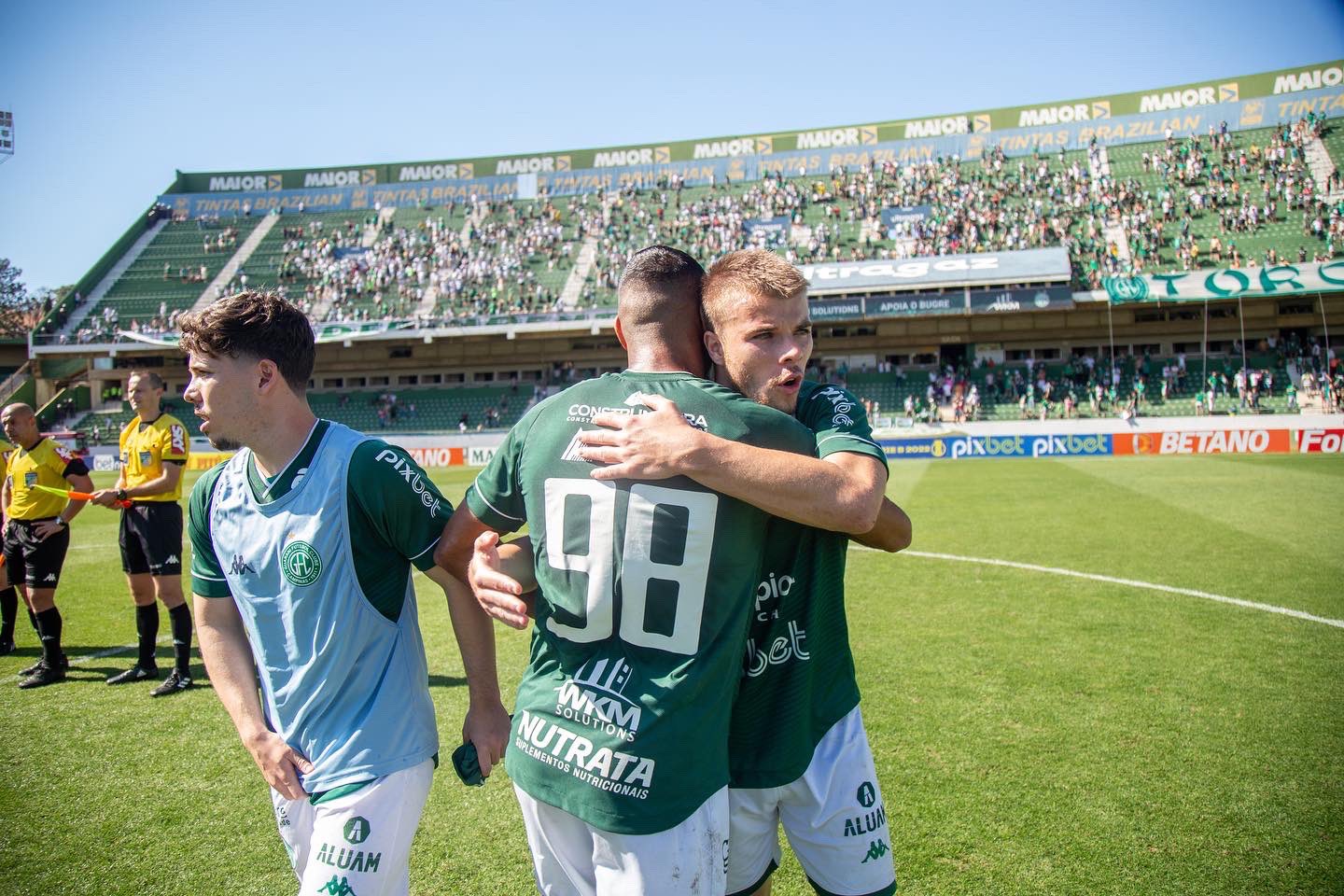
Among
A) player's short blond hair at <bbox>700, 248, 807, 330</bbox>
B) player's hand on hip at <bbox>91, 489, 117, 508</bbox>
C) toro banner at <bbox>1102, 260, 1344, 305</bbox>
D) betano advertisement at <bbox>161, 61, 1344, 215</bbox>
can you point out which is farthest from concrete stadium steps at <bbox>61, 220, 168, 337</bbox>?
toro banner at <bbox>1102, 260, 1344, 305</bbox>

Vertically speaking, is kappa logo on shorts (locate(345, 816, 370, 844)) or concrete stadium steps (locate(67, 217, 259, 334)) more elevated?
concrete stadium steps (locate(67, 217, 259, 334))

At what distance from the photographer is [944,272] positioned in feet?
132

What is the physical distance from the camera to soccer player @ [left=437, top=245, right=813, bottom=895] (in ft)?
6.37

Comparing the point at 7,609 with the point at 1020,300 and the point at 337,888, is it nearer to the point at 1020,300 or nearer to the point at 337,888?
the point at 337,888

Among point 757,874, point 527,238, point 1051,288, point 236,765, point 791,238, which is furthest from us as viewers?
point 527,238

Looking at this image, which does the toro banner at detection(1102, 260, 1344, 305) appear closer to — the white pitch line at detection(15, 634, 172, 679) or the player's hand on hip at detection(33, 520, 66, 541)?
the white pitch line at detection(15, 634, 172, 679)

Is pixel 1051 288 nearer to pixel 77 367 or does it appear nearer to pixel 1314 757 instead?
pixel 1314 757

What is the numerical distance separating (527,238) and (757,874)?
170 ft

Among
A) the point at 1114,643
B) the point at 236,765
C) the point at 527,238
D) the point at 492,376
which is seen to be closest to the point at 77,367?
the point at 492,376

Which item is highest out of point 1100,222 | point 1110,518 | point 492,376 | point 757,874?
point 1100,222

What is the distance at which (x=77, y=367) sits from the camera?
48.4m

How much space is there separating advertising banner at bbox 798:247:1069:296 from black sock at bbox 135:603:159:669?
33075 millimetres

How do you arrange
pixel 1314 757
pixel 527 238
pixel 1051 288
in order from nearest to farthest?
pixel 1314 757
pixel 1051 288
pixel 527 238

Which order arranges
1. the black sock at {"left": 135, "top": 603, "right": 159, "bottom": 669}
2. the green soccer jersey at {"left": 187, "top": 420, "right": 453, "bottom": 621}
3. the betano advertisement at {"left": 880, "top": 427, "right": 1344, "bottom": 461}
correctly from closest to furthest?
the green soccer jersey at {"left": 187, "top": 420, "right": 453, "bottom": 621}, the black sock at {"left": 135, "top": 603, "right": 159, "bottom": 669}, the betano advertisement at {"left": 880, "top": 427, "right": 1344, "bottom": 461}
